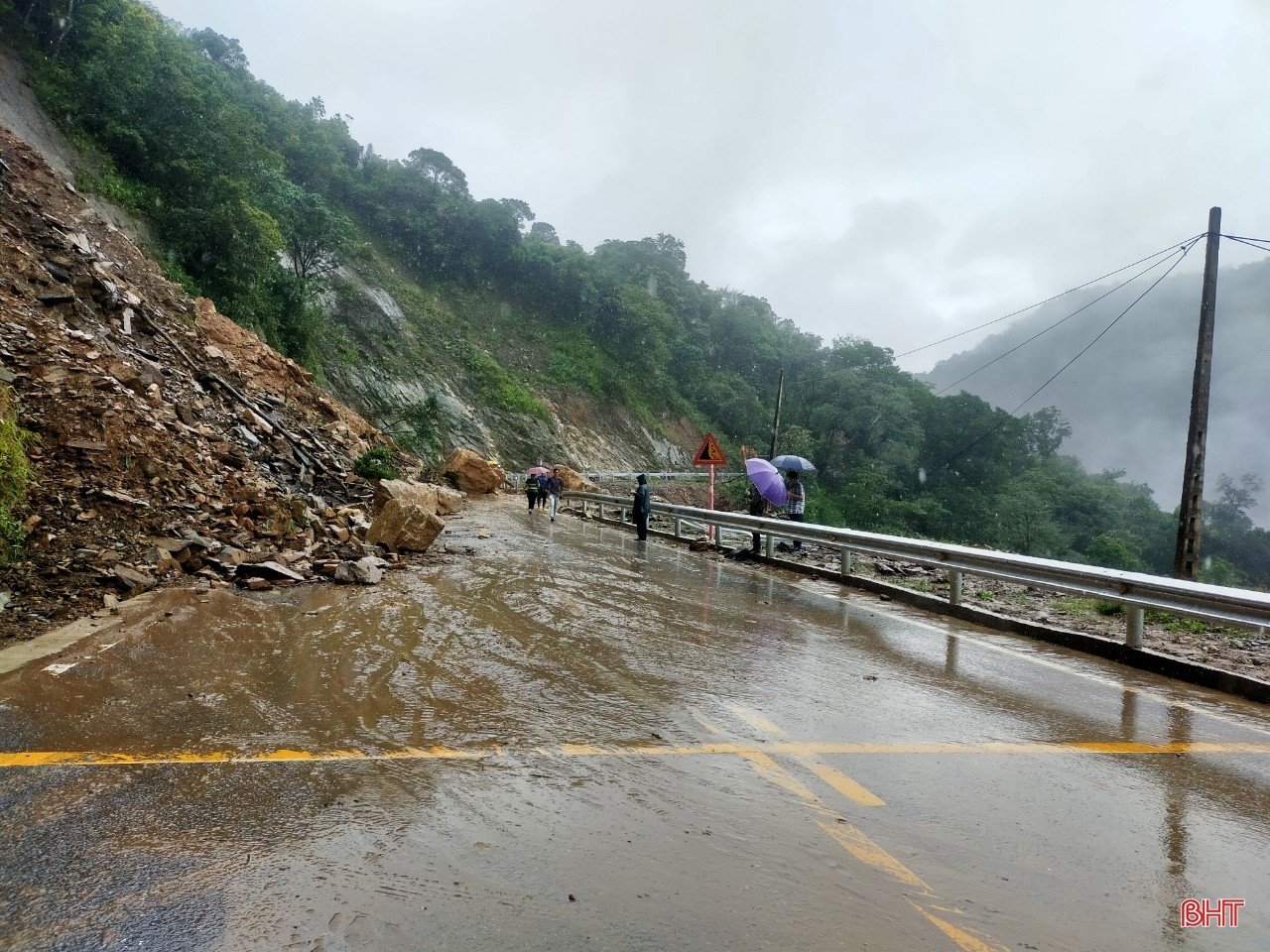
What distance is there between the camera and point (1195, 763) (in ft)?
13.8

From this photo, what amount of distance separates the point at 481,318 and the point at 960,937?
62.3 metres

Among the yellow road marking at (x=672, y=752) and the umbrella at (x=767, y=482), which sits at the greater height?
the umbrella at (x=767, y=482)

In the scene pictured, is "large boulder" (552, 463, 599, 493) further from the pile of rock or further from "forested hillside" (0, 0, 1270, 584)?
the pile of rock

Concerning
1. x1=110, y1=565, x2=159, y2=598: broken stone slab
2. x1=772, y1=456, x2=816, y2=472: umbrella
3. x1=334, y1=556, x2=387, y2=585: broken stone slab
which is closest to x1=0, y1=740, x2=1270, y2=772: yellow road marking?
x1=110, y1=565, x2=159, y2=598: broken stone slab

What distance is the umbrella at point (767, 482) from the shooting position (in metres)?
15.9

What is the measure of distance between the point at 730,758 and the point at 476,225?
2577 inches

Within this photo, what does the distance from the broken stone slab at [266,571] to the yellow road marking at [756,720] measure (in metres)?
5.64

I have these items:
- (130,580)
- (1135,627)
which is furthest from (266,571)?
(1135,627)

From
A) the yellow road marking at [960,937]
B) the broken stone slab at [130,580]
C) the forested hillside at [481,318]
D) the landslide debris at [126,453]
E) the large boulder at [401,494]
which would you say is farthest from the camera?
the forested hillside at [481,318]

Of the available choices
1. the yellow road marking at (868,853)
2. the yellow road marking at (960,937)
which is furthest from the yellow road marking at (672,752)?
the yellow road marking at (960,937)

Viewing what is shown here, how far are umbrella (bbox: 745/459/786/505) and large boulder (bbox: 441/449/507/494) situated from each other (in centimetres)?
2075

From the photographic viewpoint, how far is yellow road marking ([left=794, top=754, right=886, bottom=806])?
137 inches

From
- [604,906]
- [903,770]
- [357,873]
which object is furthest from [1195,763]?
[357,873]

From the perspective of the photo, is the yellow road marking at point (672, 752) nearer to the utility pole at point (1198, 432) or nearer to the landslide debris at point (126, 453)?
the landslide debris at point (126, 453)
